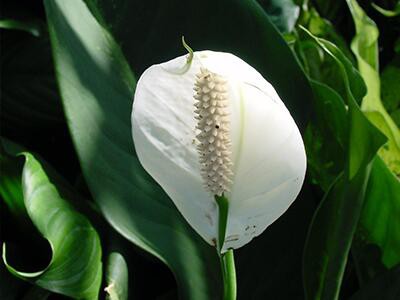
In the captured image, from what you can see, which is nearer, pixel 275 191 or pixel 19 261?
pixel 275 191

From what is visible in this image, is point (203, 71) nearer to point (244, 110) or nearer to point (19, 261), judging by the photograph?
point (244, 110)

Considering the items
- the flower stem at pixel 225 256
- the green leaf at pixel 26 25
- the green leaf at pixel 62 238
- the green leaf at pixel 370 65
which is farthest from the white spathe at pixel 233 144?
the green leaf at pixel 26 25

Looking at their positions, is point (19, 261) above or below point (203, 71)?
below

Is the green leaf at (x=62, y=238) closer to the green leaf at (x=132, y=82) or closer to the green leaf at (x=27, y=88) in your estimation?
the green leaf at (x=132, y=82)

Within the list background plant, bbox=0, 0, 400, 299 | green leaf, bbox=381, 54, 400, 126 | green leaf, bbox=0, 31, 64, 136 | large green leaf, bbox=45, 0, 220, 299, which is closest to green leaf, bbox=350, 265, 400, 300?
background plant, bbox=0, 0, 400, 299

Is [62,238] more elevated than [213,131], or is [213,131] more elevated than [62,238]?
[213,131]

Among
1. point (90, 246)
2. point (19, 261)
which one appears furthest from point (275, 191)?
point (19, 261)

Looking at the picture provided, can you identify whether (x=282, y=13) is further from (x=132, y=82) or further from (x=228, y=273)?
(x=228, y=273)

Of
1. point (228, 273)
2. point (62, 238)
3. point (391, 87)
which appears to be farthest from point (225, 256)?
point (391, 87)
